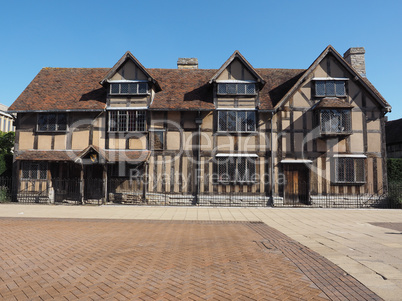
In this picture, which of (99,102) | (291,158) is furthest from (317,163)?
(99,102)

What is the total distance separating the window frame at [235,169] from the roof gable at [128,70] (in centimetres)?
703

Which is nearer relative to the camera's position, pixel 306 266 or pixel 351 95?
pixel 306 266

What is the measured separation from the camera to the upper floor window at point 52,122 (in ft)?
58.8

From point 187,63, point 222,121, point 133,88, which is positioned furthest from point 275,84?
point 133,88

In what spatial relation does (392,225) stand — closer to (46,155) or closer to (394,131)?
(46,155)

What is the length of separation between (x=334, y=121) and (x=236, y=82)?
6645mm

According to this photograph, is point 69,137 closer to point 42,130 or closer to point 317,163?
point 42,130

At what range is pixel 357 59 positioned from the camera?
19703 millimetres

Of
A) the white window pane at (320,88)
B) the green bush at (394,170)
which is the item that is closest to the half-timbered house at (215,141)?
the white window pane at (320,88)

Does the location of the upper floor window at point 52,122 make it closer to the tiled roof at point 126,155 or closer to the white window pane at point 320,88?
the tiled roof at point 126,155

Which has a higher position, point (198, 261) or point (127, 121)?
point (127, 121)

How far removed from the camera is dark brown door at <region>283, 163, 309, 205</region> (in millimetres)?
17516

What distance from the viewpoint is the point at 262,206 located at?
17.2 m

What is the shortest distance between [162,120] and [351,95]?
12.4m
